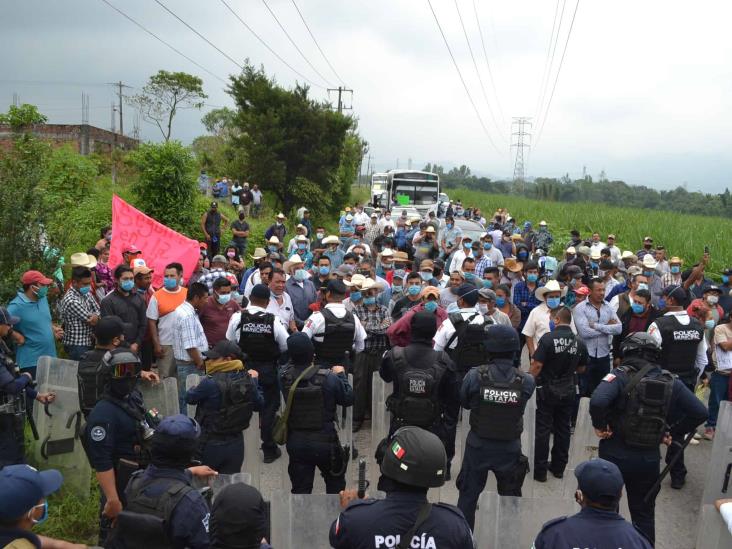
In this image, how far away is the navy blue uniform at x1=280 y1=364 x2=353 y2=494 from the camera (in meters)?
5.46

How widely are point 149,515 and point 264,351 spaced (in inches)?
140

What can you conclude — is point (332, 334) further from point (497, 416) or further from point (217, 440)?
point (497, 416)

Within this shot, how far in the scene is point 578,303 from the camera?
831 centimetres

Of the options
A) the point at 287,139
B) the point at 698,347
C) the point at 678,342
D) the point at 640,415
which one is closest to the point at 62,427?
the point at 640,415

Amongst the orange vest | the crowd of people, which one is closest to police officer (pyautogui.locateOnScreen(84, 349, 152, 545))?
the crowd of people

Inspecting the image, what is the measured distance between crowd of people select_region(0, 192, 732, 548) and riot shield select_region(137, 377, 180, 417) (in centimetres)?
41

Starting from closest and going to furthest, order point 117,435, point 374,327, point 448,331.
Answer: point 117,435, point 448,331, point 374,327

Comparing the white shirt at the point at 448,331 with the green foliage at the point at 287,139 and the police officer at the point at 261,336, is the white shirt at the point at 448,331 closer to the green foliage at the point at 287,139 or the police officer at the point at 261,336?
the police officer at the point at 261,336

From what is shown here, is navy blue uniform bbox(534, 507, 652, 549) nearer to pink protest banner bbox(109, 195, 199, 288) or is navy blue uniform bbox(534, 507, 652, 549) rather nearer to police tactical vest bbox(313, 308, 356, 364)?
police tactical vest bbox(313, 308, 356, 364)

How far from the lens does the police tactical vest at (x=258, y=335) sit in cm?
670

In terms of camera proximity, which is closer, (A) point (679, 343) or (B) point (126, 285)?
(A) point (679, 343)

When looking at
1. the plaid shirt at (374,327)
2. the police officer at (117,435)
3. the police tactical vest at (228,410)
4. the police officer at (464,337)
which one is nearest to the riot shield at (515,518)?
the police tactical vest at (228,410)

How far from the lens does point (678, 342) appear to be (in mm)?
7094

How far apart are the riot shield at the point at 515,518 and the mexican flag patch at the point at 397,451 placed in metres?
1.27
